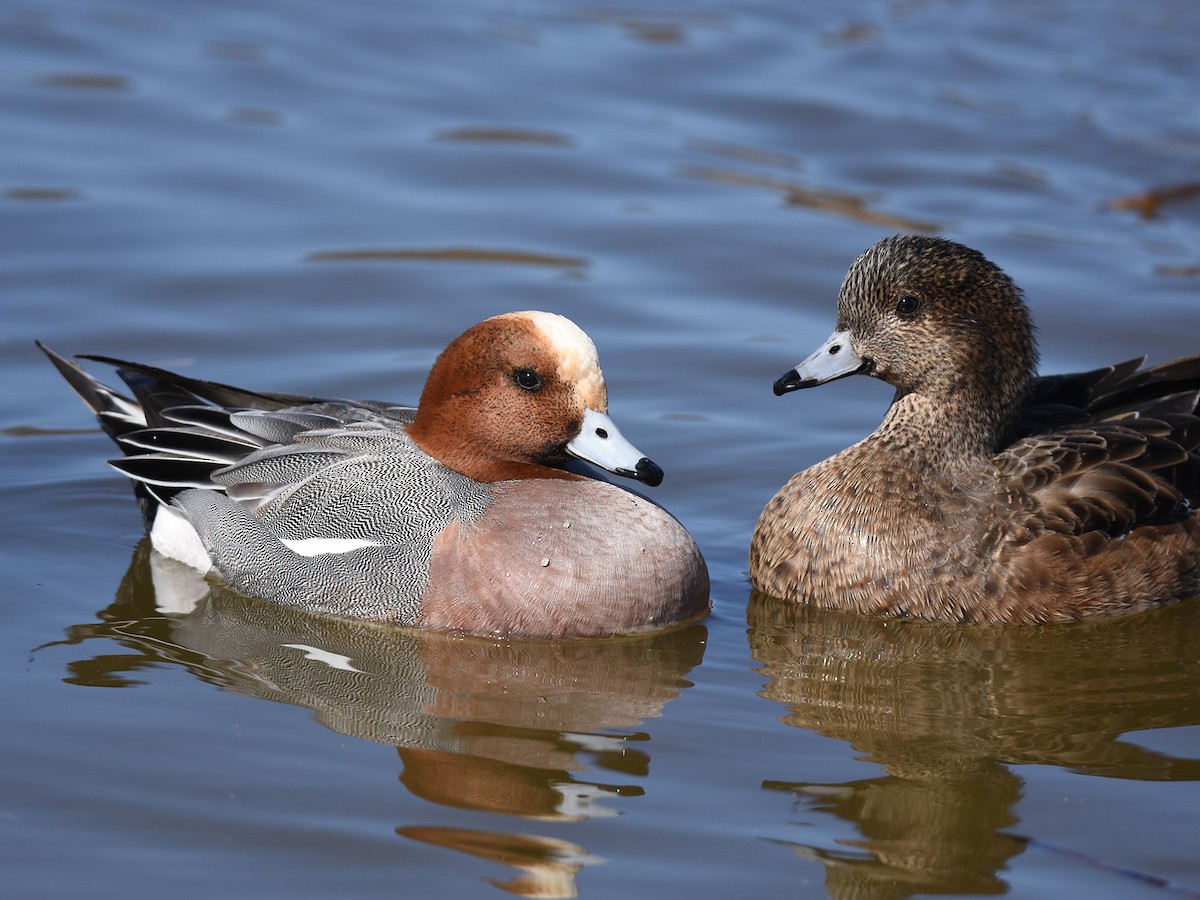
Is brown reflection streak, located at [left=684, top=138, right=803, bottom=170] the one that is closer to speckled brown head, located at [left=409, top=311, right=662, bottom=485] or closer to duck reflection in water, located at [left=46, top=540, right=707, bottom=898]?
speckled brown head, located at [left=409, top=311, right=662, bottom=485]

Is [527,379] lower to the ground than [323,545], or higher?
higher

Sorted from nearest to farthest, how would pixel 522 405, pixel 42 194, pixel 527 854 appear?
pixel 527 854 < pixel 522 405 < pixel 42 194

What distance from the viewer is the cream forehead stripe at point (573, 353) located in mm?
5984

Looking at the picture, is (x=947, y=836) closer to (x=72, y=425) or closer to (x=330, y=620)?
(x=330, y=620)

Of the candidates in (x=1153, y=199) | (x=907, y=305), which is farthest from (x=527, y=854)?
(x=1153, y=199)

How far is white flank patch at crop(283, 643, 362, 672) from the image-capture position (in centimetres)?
591

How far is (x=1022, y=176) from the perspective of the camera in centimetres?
1164

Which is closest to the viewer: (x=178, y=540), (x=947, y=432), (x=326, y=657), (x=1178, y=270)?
(x=326, y=657)

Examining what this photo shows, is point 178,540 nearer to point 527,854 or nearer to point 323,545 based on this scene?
point 323,545

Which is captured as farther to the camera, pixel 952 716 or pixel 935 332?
pixel 935 332

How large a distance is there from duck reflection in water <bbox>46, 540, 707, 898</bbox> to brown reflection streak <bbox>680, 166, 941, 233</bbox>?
4980 millimetres

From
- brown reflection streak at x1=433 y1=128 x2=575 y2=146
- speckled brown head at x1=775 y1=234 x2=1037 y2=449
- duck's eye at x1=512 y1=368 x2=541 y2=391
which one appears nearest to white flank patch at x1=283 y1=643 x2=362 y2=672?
duck's eye at x1=512 y1=368 x2=541 y2=391

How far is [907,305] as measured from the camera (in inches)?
254

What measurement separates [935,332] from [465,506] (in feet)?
6.03
